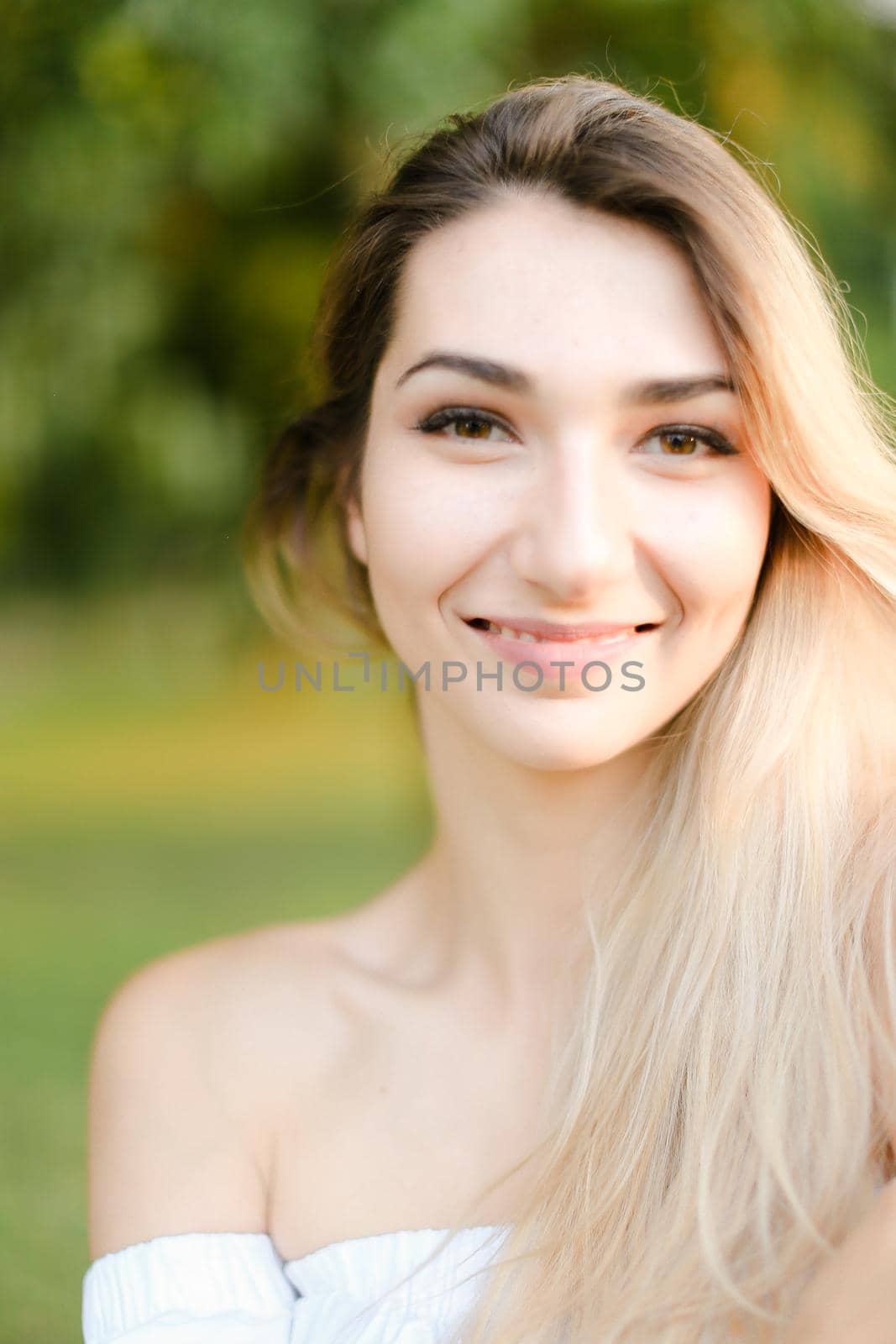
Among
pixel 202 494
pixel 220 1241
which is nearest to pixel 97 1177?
pixel 220 1241

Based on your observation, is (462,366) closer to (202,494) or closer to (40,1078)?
(202,494)

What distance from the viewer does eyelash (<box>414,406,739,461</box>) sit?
3.54 feet

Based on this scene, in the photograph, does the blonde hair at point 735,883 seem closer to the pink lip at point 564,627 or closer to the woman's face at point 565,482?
the woman's face at point 565,482

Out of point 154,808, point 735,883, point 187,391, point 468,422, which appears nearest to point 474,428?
point 468,422

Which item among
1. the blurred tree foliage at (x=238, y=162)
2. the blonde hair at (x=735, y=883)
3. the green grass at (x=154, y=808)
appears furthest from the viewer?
the green grass at (x=154, y=808)

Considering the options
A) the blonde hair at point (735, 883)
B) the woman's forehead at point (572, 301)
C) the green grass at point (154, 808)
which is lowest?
the green grass at point (154, 808)

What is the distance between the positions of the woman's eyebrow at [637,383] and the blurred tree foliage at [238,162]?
64cm

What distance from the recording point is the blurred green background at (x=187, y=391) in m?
1.94


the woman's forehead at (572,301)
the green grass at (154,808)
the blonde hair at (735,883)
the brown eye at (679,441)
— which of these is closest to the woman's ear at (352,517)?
the blonde hair at (735,883)

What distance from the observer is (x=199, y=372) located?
234 cm

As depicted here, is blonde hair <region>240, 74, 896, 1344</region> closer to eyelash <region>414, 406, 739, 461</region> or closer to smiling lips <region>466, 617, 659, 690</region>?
eyelash <region>414, 406, 739, 461</region>

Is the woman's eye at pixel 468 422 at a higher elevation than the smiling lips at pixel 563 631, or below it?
higher

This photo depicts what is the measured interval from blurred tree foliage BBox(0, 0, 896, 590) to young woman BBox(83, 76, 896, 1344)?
63cm

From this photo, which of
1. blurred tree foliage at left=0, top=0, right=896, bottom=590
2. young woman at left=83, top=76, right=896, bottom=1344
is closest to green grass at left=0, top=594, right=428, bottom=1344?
blurred tree foliage at left=0, top=0, right=896, bottom=590
